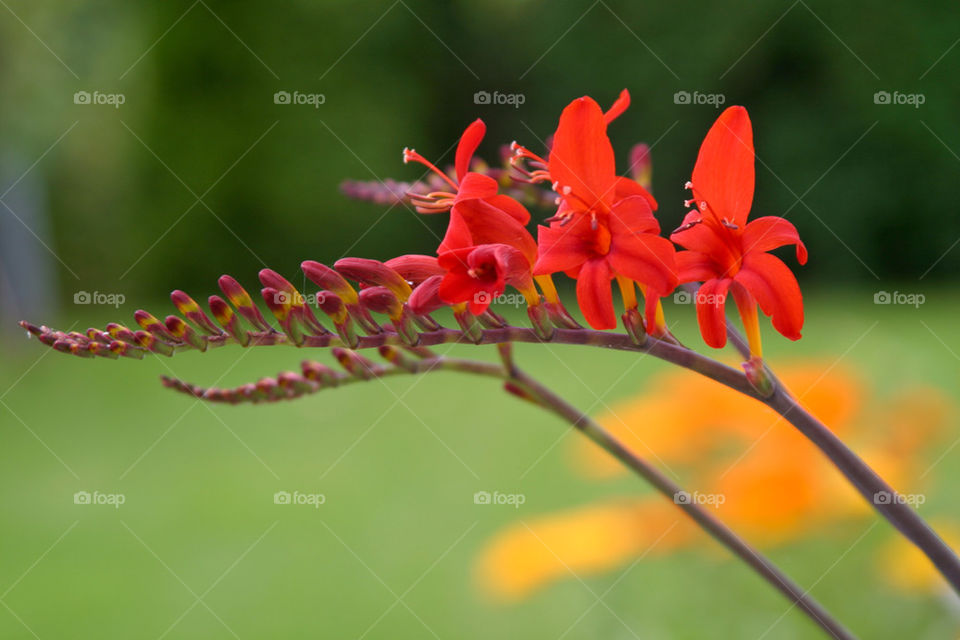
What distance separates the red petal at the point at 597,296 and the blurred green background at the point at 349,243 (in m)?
1.44

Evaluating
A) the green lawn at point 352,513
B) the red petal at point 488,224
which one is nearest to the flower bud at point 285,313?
the red petal at point 488,224

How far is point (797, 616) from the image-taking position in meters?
1.73

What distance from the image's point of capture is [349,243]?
262 inches

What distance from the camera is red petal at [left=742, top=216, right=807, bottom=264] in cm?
57

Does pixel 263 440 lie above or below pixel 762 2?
below

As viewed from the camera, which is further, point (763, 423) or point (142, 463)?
point (142, 463)

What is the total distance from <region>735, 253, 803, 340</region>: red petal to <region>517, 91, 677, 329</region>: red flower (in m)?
0.06

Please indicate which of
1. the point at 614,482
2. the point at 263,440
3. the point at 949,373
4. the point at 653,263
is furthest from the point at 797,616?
the point at 263,440

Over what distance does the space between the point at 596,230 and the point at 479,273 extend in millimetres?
81

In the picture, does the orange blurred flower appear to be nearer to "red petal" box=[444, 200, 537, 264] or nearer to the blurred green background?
the blurred green background

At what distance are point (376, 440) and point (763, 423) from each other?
2.73 metres

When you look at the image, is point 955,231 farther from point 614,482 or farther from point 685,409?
point 685,409

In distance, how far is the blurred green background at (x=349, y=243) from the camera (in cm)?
289

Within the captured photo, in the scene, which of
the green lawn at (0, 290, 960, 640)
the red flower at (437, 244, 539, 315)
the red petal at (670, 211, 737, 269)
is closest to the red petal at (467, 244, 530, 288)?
the red flower at (437, 244, 539, 315)
